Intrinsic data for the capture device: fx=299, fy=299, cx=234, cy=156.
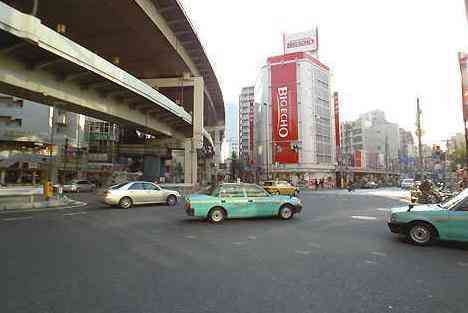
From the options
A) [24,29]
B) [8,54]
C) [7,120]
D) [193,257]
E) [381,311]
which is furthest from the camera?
[7,120]

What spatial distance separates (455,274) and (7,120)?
2253 inches

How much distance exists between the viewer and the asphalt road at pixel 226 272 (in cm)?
380

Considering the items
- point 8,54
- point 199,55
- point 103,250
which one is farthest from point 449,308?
point 199,55

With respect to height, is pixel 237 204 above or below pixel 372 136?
below

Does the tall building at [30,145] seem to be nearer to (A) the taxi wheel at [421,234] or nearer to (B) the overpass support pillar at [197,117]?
(B) the overpass support pillar at [197,117]

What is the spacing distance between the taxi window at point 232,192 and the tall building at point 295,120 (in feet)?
183

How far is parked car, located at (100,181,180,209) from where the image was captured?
51.1 ft

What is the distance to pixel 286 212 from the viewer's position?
11.6 m

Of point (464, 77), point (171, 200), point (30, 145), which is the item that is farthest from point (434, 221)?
point (30, 145)

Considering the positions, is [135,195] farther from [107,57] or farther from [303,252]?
[107,57]

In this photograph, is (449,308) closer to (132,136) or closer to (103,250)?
(103,250)

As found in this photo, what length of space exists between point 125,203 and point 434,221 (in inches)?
535

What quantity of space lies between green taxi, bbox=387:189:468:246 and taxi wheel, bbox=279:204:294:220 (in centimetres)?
434

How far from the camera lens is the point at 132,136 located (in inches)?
1895
